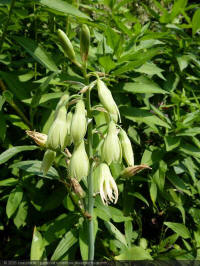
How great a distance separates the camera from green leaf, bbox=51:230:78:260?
1.70 metres

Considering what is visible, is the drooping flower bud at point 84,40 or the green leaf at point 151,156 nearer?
the drooping flower bud at point 84,40

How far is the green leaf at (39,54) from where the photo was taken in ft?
5.01

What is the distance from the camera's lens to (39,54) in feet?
5.20

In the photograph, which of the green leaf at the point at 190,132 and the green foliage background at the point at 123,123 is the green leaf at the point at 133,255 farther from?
the green leaf at the point at 190,132

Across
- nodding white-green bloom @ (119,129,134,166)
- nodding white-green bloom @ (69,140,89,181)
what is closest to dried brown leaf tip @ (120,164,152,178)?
nodding white-green bloom @ (119,129,134,166)

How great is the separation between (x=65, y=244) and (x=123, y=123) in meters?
1.00

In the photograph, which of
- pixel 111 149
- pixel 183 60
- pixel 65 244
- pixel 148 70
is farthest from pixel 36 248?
pixel 183 60

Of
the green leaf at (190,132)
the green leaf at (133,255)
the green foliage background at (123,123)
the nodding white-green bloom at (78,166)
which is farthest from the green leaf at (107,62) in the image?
the green leaf at (133,255)

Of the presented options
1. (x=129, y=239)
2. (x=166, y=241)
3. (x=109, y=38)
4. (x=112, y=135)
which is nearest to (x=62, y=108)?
(x=112, y=135)

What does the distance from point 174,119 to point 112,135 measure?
1.16m

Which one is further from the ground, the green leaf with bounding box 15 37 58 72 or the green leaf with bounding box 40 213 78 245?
the green leaf with bounding box 15 37 58 72

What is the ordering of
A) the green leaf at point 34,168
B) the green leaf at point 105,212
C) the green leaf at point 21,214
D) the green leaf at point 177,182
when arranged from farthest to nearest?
the green leaf at point 177,182 → the green leaf at point 21,214 → the green leaf at point 105,212 → the green leaf at point 34,168

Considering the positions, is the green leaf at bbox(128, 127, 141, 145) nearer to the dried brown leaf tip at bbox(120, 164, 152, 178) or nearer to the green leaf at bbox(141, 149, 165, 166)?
the green leaf at bbox(141, 149, 165, 166)

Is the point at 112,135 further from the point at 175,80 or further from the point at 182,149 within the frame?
the point at 175,80
